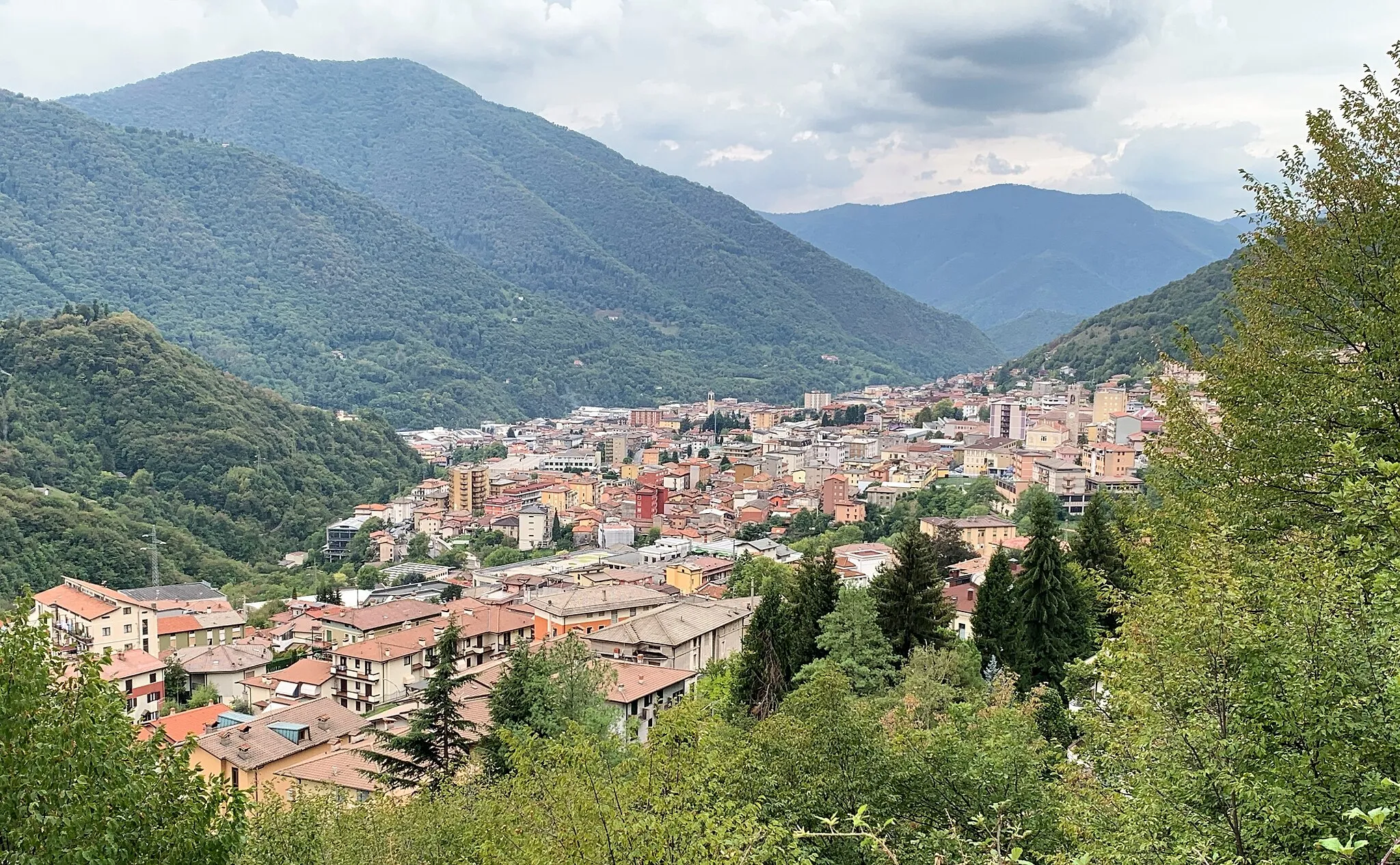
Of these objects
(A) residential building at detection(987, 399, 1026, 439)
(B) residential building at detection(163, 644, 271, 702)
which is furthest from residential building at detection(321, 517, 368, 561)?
(A) residential building at detection(987, 399, 1026, 439)

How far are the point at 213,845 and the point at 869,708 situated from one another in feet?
24.7

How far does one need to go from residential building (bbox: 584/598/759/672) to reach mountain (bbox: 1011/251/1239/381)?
54.1 metres

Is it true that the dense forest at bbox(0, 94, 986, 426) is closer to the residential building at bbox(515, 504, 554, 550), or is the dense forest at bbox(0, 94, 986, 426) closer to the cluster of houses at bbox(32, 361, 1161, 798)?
the cluster of houses at bbox(32, 361, 1161, 798)

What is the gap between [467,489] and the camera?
8225 cm

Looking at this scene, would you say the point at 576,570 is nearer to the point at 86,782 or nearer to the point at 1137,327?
the point at 86,782

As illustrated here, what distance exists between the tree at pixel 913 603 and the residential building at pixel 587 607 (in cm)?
1535

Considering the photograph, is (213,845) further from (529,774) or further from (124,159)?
(124,159)

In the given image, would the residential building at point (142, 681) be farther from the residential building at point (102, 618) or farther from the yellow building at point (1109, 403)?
the yellow building at point (1109, 403)

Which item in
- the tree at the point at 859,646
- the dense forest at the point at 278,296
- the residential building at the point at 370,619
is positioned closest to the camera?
the tree at the point at 859,646

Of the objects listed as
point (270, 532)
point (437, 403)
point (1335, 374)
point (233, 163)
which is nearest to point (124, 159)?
point (233, 163)

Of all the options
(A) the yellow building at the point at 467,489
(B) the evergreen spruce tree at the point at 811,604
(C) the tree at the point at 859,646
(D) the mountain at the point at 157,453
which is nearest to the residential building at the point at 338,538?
(D) the mountain at the point at 157,453

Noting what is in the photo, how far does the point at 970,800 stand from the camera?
9.77 meters

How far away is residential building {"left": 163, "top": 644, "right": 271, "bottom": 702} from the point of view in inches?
1375

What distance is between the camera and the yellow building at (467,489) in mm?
81938
